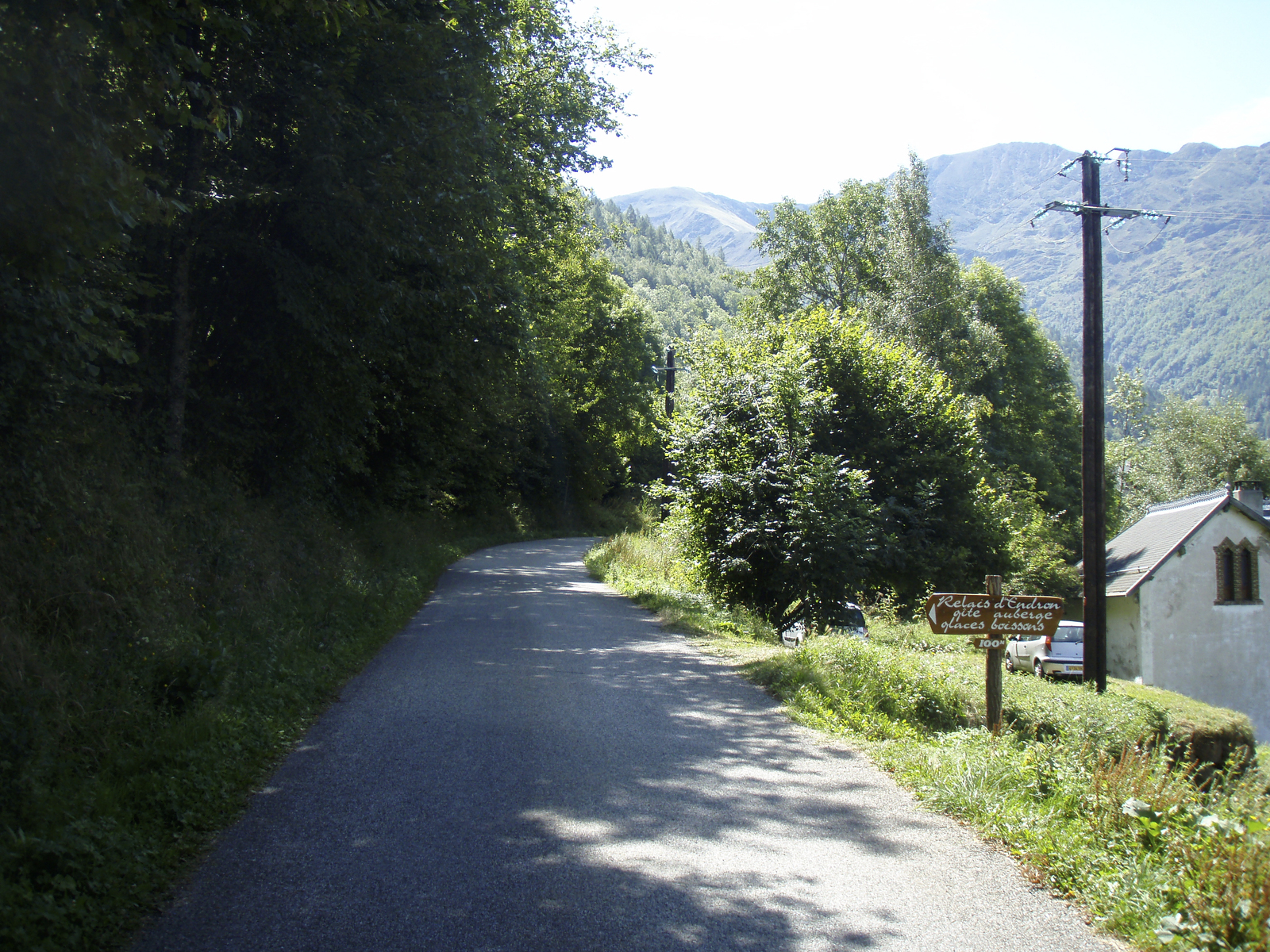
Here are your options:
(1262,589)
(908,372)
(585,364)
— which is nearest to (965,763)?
(908,372)

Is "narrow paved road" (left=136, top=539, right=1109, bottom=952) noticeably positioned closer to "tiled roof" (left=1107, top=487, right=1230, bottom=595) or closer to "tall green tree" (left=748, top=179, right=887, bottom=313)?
"tiled roof" (left=1107, top=487, right=1230, bottom=595)

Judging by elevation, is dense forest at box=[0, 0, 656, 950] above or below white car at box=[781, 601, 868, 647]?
above

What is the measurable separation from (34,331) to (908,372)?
55.5 feet

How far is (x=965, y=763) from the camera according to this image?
5.92 m

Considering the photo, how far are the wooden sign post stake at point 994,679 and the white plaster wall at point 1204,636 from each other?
87.4ft

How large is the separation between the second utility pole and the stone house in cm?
1845

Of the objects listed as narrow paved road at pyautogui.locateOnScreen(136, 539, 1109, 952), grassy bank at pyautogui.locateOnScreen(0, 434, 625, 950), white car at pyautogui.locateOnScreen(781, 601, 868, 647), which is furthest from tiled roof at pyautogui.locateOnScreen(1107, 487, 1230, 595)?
grassy bank at pyautogui.locateOnScreen(0, 434, 625, 950)

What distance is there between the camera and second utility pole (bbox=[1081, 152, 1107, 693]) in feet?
44.4

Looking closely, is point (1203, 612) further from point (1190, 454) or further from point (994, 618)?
point (1190, 454)

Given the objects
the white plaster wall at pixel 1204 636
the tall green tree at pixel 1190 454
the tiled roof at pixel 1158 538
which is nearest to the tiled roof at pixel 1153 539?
the tiled roof at pixel 1158 538

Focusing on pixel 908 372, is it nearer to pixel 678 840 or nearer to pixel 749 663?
pixel 749 663

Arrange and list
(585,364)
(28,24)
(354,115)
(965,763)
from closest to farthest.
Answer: (28,24) < (965,763) < (354,115) < (585,364)

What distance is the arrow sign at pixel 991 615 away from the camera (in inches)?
262

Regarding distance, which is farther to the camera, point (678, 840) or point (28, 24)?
point (28, 24)
